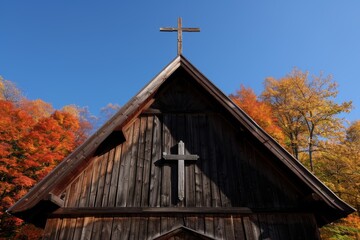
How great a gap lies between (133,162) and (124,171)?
30 centimetres

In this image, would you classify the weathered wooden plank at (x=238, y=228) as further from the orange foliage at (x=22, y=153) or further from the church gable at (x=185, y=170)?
the orange foliage at (x=22, y=153)

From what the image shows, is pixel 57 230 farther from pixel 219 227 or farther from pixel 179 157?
pixel 219 227

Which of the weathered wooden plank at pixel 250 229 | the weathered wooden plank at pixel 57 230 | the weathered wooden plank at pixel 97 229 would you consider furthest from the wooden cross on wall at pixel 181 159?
the weathered wooden plank at pixel 57 230

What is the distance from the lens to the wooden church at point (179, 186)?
568cm

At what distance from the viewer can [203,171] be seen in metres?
6.43

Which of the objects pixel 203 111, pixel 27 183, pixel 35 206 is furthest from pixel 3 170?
pixel 203 111

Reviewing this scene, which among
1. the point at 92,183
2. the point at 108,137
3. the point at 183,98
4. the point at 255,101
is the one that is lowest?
the point at 92,183

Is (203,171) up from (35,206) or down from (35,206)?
up

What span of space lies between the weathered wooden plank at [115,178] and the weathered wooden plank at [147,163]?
63 cm

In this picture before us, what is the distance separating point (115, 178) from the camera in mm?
6285

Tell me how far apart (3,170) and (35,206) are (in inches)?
662

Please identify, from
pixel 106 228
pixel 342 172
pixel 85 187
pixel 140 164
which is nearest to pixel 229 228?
pixel 140 164

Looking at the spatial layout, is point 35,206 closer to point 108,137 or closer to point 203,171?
point 108,137

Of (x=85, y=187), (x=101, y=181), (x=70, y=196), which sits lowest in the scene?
(x=70, y=196)
